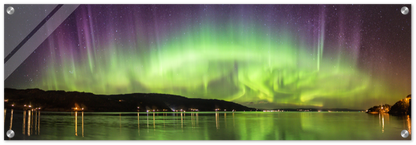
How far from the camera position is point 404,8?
1617 cm

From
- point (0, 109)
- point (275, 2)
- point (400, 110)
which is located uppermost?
point (275, 2)

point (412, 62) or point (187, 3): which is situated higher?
point (187, 3)

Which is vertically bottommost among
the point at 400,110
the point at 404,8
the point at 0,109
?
the point at 400,110
